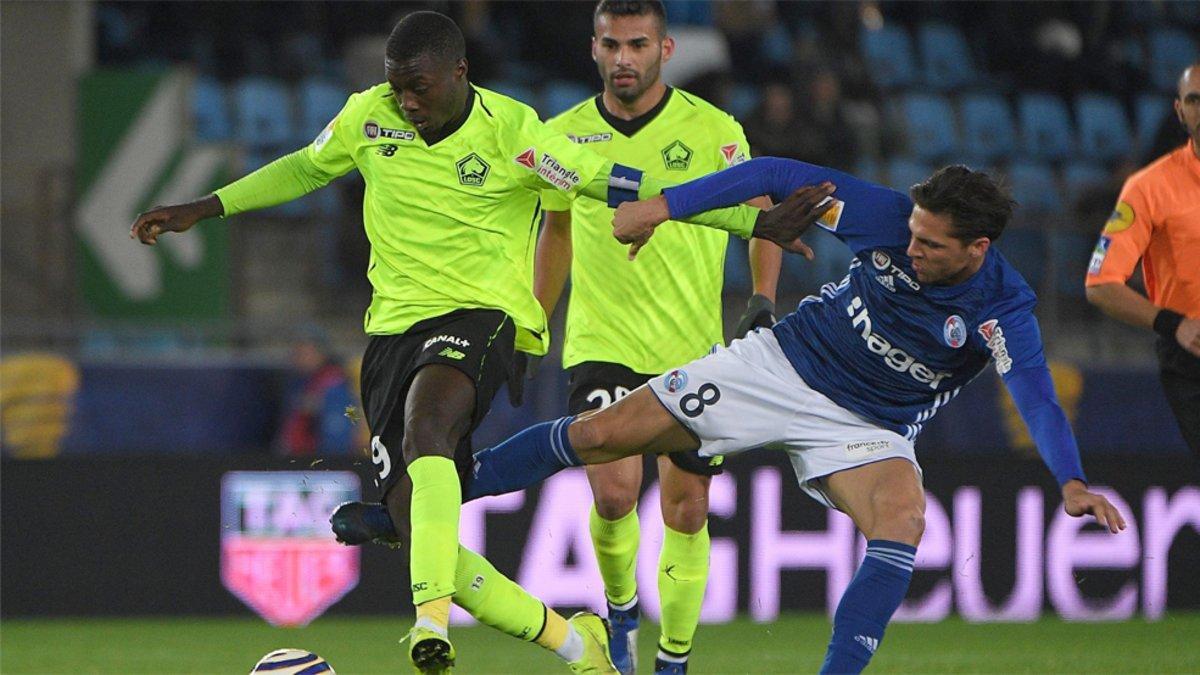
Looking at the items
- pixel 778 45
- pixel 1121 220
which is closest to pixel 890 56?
pixel 778 45

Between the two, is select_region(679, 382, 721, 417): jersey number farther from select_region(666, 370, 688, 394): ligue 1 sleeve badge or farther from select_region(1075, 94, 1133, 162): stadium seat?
select_region(1075, 94, 1133, 162): stadium seat

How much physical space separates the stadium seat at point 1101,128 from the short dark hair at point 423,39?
11.7 meters

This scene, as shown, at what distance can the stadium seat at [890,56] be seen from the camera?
17.1 m

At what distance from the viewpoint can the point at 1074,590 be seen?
10.8 metres

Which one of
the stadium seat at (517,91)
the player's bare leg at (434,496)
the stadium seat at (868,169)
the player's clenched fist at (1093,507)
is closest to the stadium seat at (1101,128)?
the stadium seat at (868,169)

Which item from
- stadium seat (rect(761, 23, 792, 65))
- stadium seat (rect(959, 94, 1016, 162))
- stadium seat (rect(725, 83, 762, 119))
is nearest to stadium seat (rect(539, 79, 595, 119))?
stadium seat (rect(725, 83, 762, 119))

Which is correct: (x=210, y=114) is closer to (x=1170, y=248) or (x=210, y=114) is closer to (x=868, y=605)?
(x=1170, y=248)

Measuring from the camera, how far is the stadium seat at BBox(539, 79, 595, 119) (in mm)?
14898

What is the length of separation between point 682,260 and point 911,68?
35.9 ft

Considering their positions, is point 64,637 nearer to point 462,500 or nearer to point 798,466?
point 462,500

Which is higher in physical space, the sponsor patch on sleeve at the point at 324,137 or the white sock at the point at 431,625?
the sponsor patch on sleeve at the point at 324,137

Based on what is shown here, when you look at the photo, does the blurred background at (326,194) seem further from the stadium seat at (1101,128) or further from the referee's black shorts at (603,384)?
the referee's black shorts at (603,384)

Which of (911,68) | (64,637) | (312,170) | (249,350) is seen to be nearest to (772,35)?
(911,68)

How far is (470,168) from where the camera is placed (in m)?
6.10
